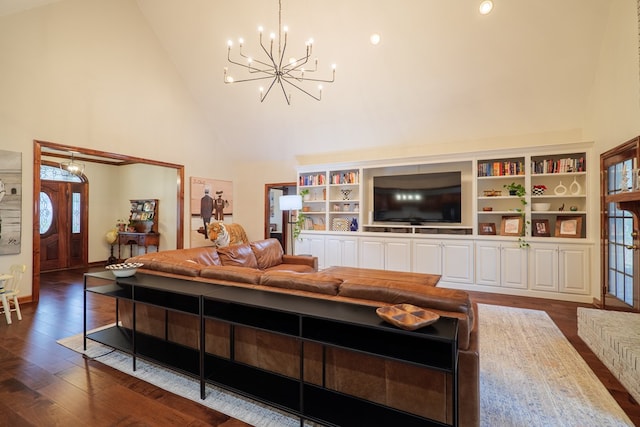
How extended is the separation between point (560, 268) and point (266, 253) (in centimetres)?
442

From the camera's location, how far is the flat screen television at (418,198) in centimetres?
539

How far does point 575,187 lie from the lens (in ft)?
15.4

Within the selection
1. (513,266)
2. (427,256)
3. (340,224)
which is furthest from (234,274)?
(513,266)

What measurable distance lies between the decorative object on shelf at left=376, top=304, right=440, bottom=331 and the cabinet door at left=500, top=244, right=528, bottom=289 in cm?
395

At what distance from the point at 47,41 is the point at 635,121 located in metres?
7.55

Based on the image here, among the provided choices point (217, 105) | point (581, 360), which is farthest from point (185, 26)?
point (581, 360)

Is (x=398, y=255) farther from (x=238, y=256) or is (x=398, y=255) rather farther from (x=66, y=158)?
(x=66, y=158)

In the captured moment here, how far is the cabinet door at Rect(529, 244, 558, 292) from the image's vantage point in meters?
4.51

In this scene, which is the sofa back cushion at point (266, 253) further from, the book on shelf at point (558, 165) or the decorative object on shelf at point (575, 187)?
the decorative object on shelf at point (575, 187)

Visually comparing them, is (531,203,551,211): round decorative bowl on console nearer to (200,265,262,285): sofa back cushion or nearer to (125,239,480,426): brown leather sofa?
(125,239,480,426): brown leather sofa

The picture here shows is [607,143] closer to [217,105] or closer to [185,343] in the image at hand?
[185,343]

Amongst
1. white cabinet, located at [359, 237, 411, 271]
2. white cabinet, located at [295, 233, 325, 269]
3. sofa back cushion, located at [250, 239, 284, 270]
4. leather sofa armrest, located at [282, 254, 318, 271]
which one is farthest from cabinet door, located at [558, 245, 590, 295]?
sofa back cushion, located at [250, 239, 284, 270]

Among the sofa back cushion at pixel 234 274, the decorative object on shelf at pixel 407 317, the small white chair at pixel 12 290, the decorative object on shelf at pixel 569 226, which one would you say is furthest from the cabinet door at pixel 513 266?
the small white chair at pixel 12 290

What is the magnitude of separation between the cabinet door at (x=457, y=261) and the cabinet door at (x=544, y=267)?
0.85 m
